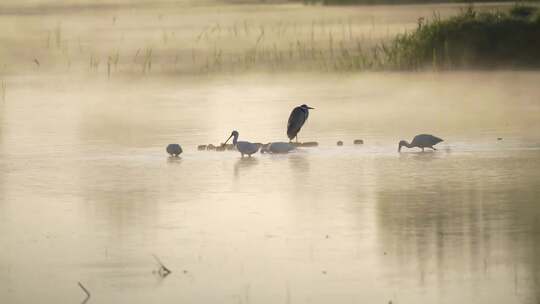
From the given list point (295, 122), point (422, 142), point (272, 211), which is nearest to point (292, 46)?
point (295, 122)

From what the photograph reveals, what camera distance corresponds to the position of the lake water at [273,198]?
27.9ft

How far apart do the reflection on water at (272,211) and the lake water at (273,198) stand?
2 centimetres

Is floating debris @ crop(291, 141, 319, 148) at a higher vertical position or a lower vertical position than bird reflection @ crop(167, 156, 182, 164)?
higher

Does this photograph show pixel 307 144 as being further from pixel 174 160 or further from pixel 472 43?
pixel 472 43

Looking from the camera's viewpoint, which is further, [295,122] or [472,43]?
[472,43]

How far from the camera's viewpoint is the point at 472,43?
2755 centimetres

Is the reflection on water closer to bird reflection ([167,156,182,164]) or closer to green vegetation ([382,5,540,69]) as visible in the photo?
bird reflection ([167,156,182,164])

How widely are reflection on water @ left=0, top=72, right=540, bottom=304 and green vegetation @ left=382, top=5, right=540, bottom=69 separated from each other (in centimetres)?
748

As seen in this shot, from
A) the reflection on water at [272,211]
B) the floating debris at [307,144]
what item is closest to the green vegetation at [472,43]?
the reflection on water at [272,211]

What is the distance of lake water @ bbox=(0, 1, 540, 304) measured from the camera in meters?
8.52

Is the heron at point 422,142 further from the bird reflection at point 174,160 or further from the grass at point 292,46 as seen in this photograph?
the grass at point 292,46

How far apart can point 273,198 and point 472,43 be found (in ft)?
53.7

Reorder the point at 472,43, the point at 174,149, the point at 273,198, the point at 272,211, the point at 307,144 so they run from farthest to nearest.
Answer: the point at 472,43, the point at 307,144, the point at 174,149, the point at 273,198, the point at 272,211

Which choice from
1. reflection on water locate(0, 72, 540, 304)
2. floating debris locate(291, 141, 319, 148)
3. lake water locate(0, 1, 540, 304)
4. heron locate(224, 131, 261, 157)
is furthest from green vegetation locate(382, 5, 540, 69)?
heron locate(224, 131, 261, 157)
